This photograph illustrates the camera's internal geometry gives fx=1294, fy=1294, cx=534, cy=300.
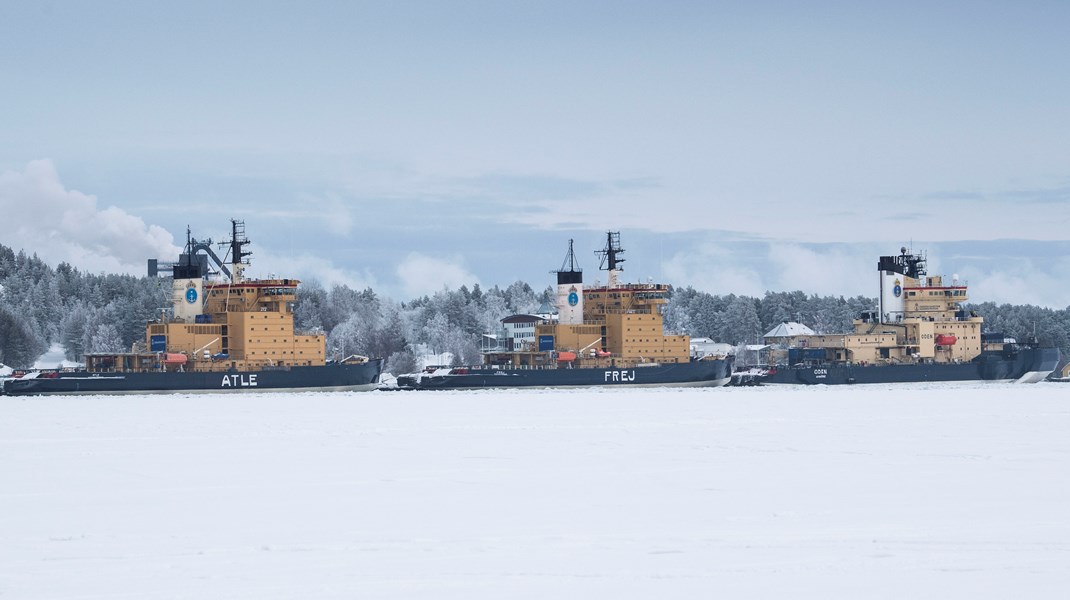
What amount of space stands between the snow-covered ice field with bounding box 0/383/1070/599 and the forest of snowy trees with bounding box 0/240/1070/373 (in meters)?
63.6

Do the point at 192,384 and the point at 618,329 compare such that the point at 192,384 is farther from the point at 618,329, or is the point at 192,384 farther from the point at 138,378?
the point at 618,329

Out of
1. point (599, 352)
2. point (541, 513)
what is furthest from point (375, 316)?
point (541, 513)

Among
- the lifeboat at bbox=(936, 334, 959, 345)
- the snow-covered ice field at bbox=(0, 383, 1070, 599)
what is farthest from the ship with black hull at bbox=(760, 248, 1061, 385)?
the snow-covered ice field at bbox=(0, 383, 1070, 599)

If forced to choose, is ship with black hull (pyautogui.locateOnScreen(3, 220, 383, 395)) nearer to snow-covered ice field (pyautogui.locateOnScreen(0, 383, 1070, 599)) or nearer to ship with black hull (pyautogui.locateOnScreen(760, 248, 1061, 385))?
ship with black hull (pyautogui.locateOnScreen(760, 248, 1061, 385))

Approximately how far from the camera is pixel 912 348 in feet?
234

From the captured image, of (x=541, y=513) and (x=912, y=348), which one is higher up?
(x=912, y=348)

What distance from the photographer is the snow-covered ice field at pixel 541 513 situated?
11.9 m

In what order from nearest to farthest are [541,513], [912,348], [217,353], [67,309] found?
[541,513], [217,353], [912,348], [67,309]

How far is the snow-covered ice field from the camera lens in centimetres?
1195

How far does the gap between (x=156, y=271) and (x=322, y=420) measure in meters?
34.6

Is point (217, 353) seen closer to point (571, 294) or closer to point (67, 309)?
point (571, 294)

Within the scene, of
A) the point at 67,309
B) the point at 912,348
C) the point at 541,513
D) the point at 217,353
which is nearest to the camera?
the point at 541,513

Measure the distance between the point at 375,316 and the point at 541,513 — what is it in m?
105

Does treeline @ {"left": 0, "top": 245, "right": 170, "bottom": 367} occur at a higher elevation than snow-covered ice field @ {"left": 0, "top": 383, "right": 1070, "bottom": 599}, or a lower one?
higher
